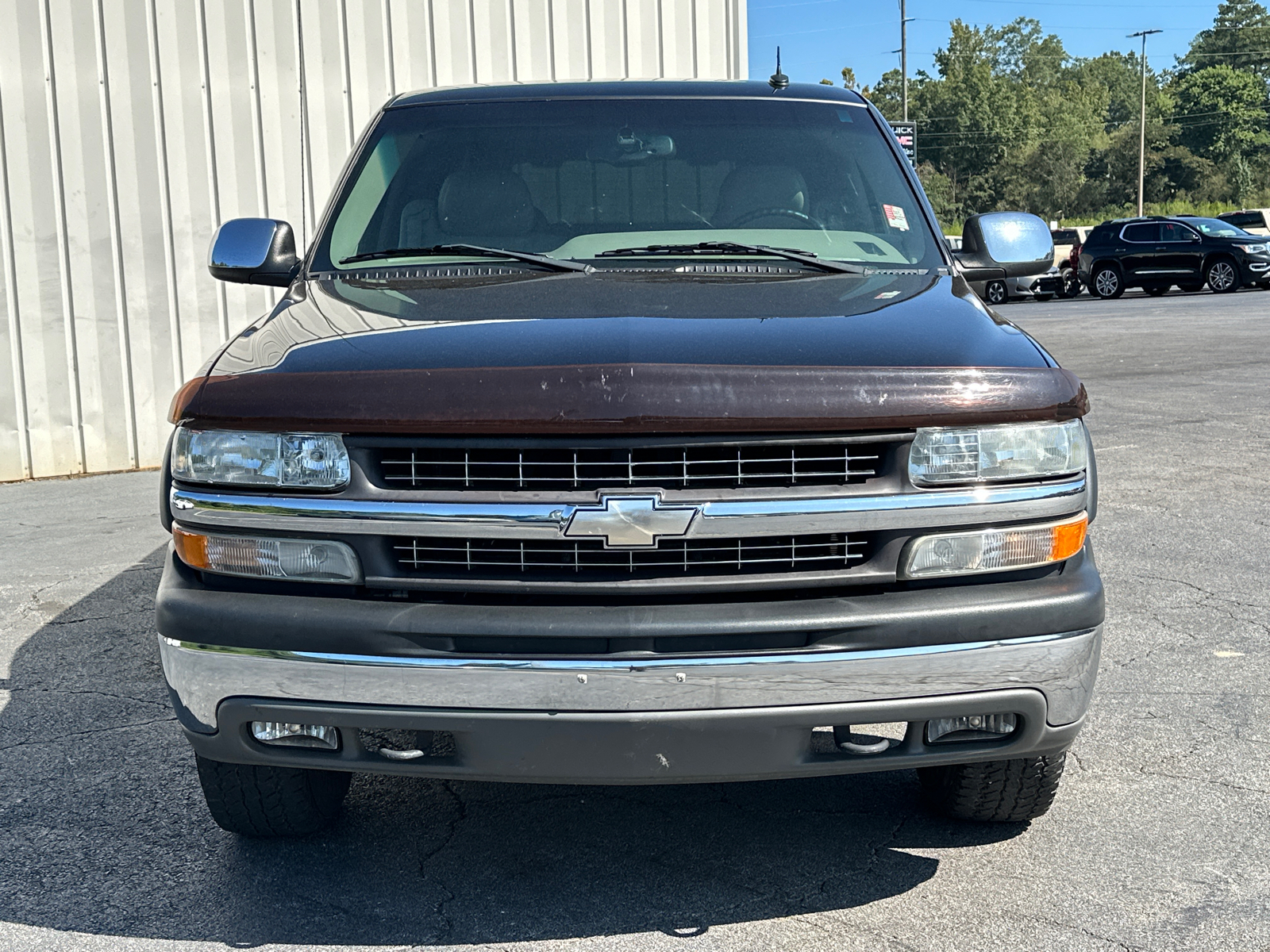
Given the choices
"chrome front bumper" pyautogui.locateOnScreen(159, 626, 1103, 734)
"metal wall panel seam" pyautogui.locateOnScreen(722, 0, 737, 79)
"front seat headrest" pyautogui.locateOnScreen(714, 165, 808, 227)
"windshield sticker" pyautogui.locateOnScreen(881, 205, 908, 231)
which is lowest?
"chrome front bumper" pyautogui.locateOnScreen(159, 626, 1103, 734)

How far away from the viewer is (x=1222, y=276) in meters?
28.3

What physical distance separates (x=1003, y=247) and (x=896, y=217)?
0.48 m

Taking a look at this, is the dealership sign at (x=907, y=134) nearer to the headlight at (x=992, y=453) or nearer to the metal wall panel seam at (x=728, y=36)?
the metal wall panel seam at (x=728, y=36)

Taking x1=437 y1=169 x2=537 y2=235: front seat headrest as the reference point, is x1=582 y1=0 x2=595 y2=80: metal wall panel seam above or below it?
above

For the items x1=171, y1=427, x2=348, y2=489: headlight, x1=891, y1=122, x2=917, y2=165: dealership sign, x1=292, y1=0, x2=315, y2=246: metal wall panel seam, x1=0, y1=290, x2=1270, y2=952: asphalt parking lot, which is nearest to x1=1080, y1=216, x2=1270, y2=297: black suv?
x1=891, y1=122, x2=917, y2=165: dealership sign

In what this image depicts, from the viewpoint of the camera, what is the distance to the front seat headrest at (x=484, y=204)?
12.7 feet

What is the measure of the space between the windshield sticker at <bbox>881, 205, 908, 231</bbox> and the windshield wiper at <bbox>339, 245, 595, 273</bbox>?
0.93 m

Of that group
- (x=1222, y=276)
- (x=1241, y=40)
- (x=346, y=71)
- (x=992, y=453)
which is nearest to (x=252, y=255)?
(x=992, y=453)

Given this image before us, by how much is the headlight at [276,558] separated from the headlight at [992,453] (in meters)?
1.10

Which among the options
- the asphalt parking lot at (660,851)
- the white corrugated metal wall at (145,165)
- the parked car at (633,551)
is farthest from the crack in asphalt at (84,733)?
the white corrugated metal wall at (145,165)

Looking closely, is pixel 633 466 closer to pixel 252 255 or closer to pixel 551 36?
pixel 252 255

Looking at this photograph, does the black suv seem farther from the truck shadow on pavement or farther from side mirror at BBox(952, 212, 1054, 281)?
the truck shadow on pavement

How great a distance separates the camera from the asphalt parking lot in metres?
2.83

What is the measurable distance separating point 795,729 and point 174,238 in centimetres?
787
